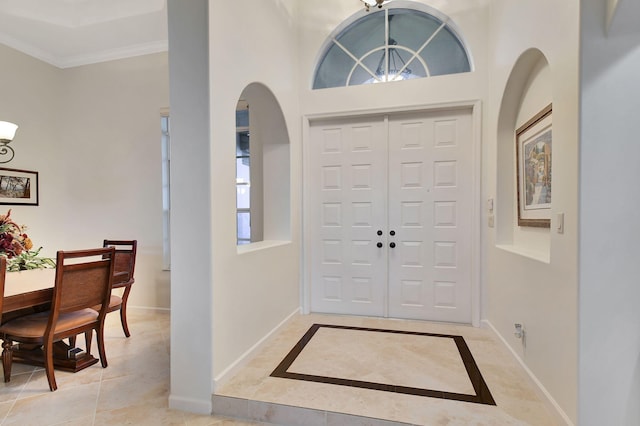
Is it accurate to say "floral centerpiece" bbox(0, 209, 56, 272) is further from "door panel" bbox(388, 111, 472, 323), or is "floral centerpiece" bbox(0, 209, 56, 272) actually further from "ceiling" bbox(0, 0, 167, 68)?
"door panel" bbox(388, 111, 472, 323)

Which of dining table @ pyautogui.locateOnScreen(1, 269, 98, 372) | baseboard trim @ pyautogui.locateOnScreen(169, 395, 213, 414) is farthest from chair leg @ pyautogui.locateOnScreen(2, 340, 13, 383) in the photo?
baseboard trim @ pyautogui.locateOnScreen(169, 395, 213, 414)

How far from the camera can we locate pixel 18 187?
3863mm

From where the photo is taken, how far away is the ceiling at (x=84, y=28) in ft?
11.4

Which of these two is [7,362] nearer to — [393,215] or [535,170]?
[393,215]

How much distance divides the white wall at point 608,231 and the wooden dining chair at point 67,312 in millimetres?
3080

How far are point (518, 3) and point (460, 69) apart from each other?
918mm

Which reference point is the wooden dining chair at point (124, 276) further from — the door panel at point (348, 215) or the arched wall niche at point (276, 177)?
the door panel at point (348, 215)

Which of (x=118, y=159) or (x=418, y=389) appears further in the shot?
(x=118, y=159)

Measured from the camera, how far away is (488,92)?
3.14m

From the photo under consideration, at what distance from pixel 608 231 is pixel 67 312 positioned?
3.36 m

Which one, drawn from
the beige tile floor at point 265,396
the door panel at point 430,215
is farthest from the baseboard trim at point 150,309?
the door panel at point 430,215

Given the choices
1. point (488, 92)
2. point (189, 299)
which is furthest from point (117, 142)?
point (488, 92)

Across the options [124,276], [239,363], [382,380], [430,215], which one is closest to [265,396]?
[239,363]

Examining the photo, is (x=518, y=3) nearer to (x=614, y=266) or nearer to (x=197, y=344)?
(x=614, y=266)
